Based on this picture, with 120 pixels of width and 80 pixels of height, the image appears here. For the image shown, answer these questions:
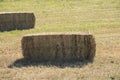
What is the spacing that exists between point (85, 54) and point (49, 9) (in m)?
19.0

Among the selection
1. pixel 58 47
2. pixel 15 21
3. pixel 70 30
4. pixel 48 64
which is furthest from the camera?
pixel 15 21

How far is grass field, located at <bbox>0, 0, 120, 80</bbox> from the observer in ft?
36.0

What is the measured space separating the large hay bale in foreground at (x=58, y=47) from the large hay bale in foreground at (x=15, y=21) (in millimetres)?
8217

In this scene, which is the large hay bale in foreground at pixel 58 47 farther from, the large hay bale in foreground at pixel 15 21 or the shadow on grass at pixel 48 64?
the large hay bale in foreground at pixel 15 21

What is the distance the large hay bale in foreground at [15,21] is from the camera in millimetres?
20922

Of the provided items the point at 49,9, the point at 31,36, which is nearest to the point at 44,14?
the point at 49,9

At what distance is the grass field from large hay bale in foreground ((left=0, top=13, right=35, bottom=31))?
1.77 ft

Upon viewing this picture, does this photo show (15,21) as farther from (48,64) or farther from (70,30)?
(48,64)

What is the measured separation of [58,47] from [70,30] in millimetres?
7347

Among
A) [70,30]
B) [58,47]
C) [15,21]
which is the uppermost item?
[58,47]

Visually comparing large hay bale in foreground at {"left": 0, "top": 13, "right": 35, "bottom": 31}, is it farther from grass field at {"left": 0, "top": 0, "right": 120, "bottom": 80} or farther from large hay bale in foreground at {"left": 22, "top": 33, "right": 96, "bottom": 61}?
large hay bale in foreground at {"left": 22, "top": 33, "right": 96, "bottom": 61}

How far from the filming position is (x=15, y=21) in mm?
21203

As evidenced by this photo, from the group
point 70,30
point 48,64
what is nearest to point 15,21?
point 70,30

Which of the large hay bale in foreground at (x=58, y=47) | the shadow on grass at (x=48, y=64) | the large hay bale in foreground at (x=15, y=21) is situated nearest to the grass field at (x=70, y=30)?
the shadow on grass at (x=48, y=64)
